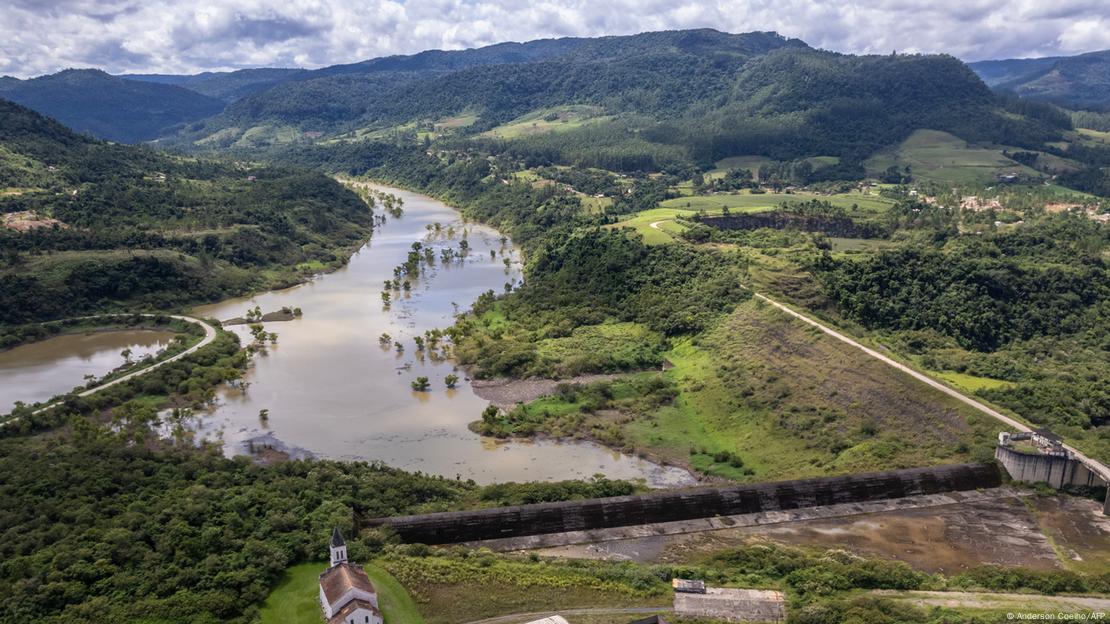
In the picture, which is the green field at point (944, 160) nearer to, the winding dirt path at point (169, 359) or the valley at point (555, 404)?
the valley at point (555, 404)

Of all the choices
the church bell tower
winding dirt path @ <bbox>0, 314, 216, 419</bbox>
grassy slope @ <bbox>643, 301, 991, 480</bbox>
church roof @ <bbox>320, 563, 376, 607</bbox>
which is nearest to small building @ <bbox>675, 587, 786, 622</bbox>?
church roof @ <bbox>320, 563, 376, 607</bbox>

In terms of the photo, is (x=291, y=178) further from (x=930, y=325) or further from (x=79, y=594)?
(x=79, y=594)

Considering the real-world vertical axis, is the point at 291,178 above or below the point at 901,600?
above

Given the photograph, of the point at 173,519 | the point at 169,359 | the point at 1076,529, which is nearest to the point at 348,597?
the point at 173,519

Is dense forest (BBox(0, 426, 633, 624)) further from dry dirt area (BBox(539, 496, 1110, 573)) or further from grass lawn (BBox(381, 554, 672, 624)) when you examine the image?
dry dirt area (BBox(539, 496, 1110, 573))

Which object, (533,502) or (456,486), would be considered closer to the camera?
(533,502)

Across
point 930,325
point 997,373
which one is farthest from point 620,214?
point 997,373
